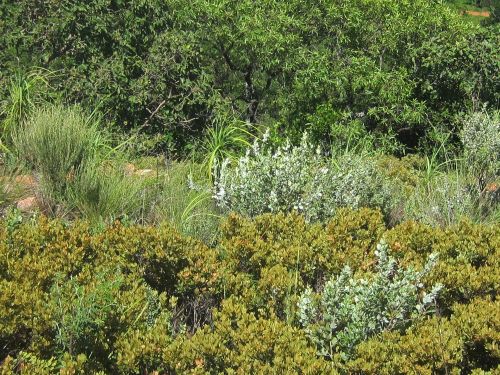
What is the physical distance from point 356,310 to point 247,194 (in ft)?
5.89

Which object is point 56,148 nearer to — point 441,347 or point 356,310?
point 356,310

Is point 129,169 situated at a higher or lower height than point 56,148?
lower

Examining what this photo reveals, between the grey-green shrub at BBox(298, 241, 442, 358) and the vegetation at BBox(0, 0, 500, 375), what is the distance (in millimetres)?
11

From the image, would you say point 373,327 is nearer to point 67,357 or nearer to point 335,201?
point 67,357

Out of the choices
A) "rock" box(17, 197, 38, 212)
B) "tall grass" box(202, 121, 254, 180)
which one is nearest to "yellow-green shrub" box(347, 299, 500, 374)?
"rock" box(17, 197, 38, 212)

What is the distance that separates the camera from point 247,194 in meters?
5.13

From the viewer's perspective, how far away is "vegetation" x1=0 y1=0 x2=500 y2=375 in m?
3.38

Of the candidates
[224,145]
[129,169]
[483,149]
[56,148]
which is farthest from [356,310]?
[224,145]

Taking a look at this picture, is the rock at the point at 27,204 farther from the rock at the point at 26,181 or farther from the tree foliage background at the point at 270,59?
the tree foliage background at the point at 270,59

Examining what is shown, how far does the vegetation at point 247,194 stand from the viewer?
3385 mm

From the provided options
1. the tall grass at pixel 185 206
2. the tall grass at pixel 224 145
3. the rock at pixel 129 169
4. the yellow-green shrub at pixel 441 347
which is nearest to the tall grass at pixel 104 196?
the tall grass at pixel 185 206

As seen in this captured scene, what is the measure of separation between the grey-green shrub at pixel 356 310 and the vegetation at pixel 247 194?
1 centimetres

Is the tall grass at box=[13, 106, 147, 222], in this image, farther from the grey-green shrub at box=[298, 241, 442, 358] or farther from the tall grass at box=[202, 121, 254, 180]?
the grey-green shrub at box=[298, 241, 442, 358]

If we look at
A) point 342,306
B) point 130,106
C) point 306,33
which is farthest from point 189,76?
point 342,306
